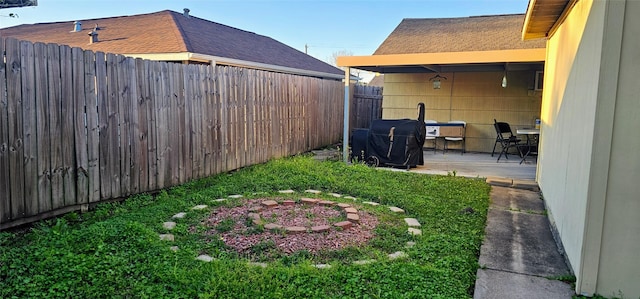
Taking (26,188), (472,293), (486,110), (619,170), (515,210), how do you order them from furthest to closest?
(486,110) → (515,210) → (26,188) → (472,293) → (619,170)

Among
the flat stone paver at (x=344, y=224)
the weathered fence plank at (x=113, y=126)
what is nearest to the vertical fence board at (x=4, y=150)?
the weathered fence plank at (x=113, y=126)

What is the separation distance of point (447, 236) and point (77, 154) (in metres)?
3.50

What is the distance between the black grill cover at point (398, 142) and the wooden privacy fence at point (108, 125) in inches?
78.0

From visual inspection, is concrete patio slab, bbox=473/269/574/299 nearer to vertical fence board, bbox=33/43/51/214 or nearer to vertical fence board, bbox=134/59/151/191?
vertical fence board, bbox=33/43/51/214

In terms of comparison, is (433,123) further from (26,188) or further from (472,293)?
(26,188)

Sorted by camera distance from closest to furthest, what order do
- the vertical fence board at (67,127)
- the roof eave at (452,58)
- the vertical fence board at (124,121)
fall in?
the vertical fence board at (67,127) < the vertical fence board at (124,121) < the roof eave at (452,58)

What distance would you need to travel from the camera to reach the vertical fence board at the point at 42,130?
3723 millimetres

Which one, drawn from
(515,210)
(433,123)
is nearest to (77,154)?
(515,210)

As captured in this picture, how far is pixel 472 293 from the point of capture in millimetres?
2715

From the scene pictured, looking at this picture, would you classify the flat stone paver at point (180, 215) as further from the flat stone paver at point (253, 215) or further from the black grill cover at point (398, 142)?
the black grill cover at point (398, 142)

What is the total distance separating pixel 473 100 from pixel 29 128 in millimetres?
8593

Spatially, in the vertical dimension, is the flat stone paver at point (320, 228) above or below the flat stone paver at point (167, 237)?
above

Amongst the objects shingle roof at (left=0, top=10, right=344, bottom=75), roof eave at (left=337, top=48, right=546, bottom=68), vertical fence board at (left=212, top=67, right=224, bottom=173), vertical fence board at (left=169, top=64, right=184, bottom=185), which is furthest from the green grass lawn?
shingle roof at (left=0, top=10, right=344, bottom=75)

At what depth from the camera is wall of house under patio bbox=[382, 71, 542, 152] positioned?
9.31 meters
